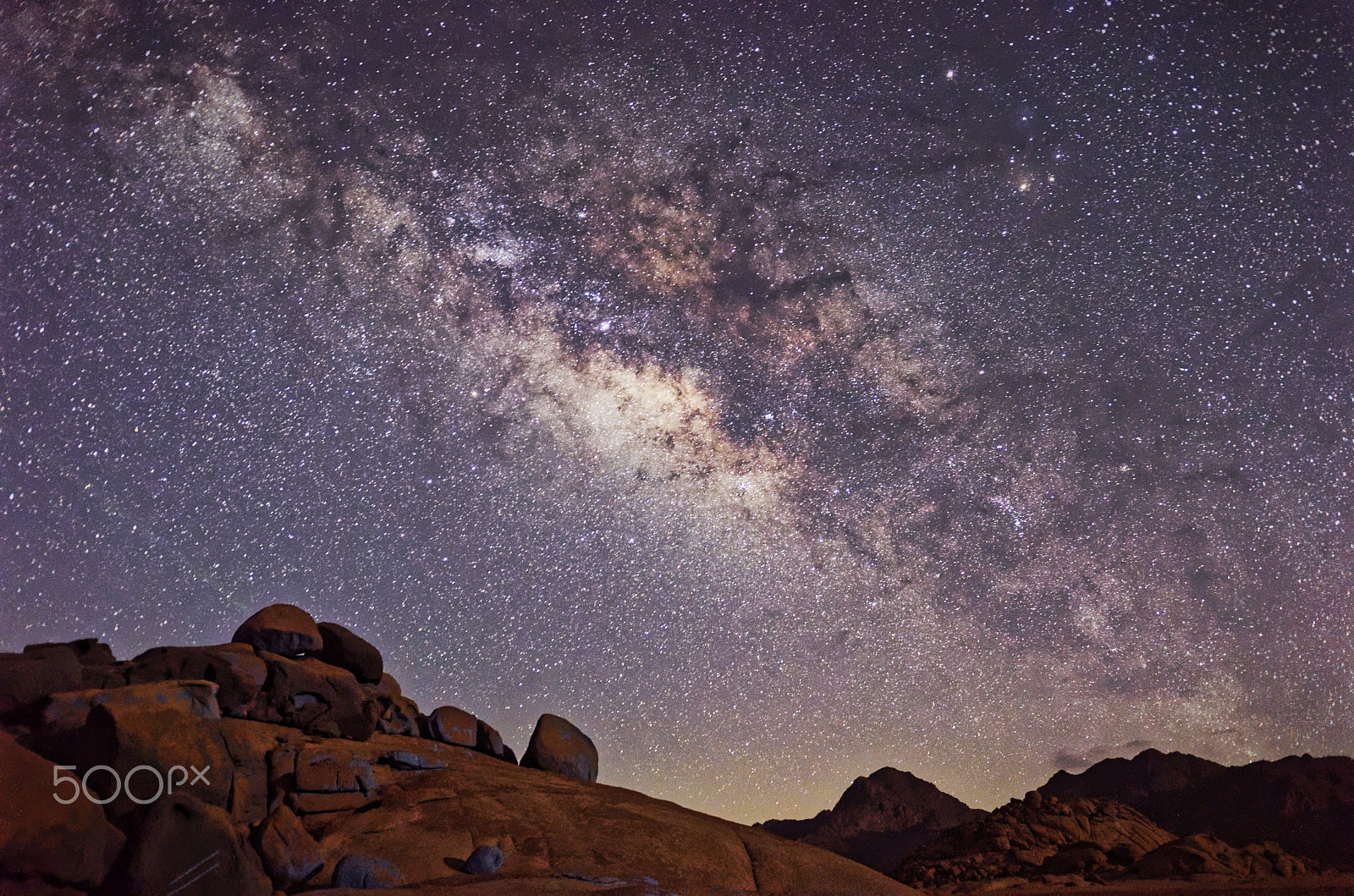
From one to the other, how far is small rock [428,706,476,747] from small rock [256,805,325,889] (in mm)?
5928

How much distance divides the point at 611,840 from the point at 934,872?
89.4 ft

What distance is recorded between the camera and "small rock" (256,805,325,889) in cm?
1149

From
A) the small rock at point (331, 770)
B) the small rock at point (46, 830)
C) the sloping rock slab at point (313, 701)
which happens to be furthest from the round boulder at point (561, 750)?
the small rock at point (46, 830)

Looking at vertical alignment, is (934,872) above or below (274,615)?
below

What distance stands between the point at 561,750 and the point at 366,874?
7839 millimetres

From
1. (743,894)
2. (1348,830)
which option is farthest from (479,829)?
(1348,830)

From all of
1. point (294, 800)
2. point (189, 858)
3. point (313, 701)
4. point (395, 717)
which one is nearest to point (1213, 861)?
point (395, 717)

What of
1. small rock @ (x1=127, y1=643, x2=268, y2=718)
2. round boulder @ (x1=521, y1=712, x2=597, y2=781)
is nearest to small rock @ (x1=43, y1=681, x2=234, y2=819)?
small rock @ (x1=127, y1=643, x2=268, y2=718)

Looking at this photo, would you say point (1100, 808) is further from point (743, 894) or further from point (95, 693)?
point (95, 693)

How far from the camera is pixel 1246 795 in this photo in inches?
2618

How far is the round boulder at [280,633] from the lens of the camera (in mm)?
17438

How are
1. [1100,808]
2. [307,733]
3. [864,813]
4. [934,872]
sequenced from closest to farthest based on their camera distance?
1. [307,733]
2. [934,872]
3. [1100,808]
4. [864,813]

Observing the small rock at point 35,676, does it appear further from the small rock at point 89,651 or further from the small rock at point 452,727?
the small rock at point 452,727

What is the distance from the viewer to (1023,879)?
29.8 m
